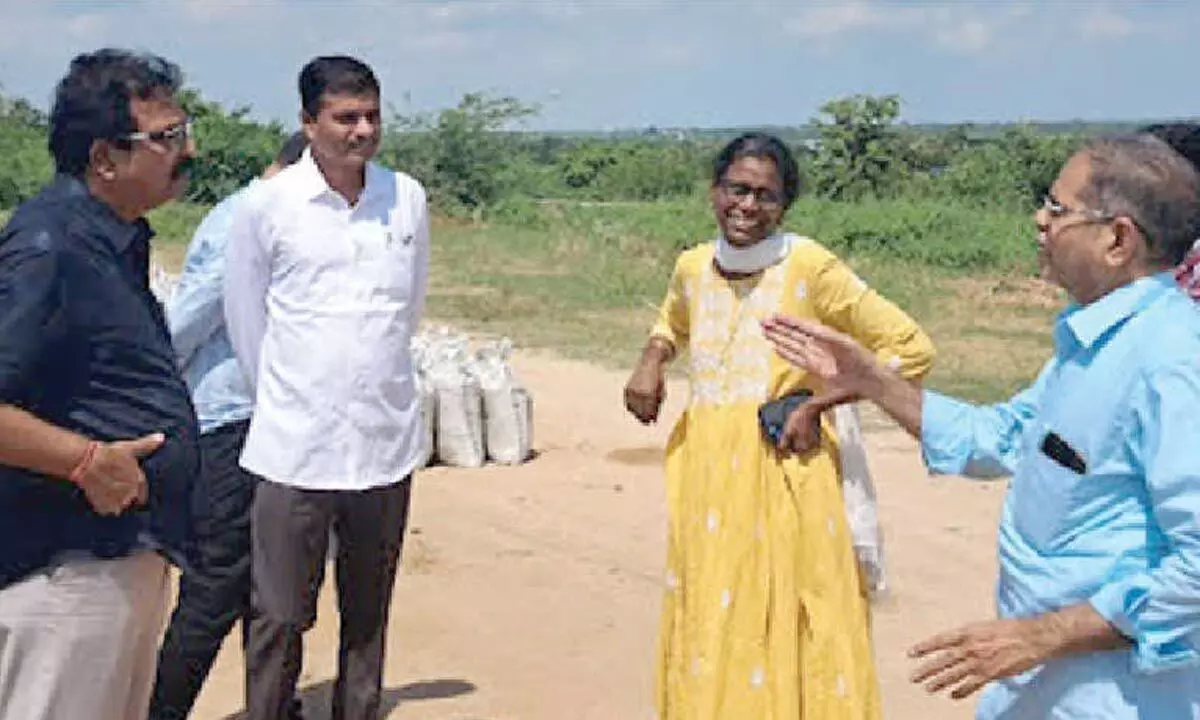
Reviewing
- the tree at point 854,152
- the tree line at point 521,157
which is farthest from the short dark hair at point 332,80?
the tree at point 854,152

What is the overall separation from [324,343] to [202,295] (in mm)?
554

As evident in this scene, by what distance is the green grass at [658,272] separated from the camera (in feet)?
42.6

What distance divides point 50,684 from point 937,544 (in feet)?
15.6

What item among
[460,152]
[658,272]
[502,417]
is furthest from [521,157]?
[502,417]

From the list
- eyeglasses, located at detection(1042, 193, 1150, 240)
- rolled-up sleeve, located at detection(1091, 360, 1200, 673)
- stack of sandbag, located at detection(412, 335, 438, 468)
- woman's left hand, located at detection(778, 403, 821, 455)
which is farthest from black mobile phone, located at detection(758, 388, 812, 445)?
stack of sandbag, located at detection(412, 335, 438, 468)

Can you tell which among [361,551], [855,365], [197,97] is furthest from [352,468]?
[197,97]

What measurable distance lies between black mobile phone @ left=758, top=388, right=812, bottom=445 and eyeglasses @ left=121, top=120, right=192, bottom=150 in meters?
1.49

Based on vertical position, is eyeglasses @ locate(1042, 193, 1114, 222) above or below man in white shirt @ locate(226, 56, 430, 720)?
above

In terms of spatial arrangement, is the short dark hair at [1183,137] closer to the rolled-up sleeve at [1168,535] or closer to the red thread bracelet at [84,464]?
the rolled-up sleeve at [1168,535]

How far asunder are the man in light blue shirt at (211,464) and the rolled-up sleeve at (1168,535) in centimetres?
259

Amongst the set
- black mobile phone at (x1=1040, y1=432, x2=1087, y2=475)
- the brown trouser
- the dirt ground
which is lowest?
the dirt ground

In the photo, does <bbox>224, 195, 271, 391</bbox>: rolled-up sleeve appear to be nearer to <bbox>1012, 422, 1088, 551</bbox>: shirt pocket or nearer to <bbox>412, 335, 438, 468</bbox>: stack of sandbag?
<bbox>1012, 422, 1088, 551</bbox>: shirt pocket

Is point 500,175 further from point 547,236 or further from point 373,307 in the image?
point 373,307

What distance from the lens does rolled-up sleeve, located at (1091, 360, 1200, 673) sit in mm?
2250
